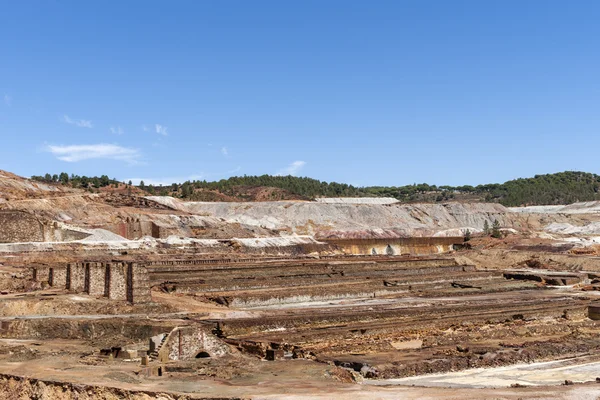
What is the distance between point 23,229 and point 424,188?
148 meters

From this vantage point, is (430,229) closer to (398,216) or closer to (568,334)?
(398,216)

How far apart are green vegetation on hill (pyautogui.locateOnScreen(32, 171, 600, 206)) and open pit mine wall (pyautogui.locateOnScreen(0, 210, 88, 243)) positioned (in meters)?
38.6

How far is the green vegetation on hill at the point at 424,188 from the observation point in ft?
363

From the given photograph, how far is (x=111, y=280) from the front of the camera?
93.3 feet

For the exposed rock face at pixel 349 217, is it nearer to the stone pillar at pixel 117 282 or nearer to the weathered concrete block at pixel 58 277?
the weathered concrete block at pixel 58 277

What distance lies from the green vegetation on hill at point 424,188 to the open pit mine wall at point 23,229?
127 feet

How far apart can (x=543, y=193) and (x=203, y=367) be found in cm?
14839

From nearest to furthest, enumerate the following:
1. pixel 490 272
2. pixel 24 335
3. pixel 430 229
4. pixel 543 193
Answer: pixel 24 335
pixel 490 272
pixel 430 229
pixel 543 193

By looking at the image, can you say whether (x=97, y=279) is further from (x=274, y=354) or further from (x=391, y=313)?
(x=391, y=313)

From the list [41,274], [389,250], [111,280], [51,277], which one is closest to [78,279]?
[111,280]

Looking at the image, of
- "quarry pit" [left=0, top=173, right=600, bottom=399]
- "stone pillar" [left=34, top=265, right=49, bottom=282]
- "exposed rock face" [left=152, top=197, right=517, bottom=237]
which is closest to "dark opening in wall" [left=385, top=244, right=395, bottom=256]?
"exposed rock face" [left=152, top=197, right=517, bottom=237]

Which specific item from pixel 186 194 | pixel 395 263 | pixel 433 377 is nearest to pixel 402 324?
pixel 433 377

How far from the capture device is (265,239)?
64.6m

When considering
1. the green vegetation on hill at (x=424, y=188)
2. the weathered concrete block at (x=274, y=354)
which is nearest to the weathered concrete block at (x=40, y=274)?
the weathered concrete block at (x=274, y=354)
